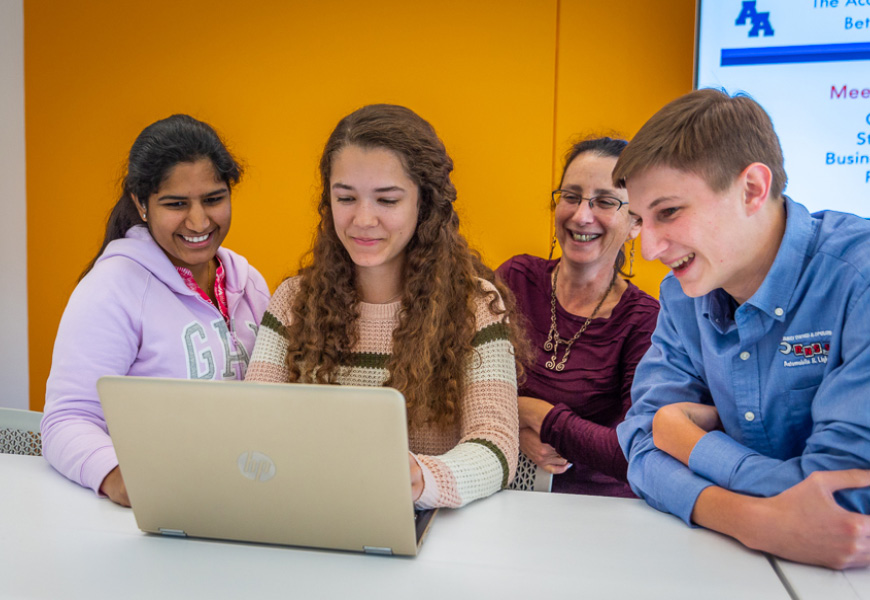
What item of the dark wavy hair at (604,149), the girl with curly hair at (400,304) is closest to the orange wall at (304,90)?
the dark wavy hair at (604,149)

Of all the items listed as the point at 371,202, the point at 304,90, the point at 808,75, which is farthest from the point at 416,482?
the point at 304,90

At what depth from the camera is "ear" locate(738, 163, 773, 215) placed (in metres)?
1.22

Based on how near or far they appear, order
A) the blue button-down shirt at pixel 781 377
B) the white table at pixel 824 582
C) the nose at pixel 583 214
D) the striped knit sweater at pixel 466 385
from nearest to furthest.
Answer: the white table at pixel 824 582 → the blue button-down shirt at pixel 781 377 → the striped knit sweater at pixel 466 385 → the nose at pixel 583 214

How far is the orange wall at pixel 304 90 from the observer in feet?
9.14

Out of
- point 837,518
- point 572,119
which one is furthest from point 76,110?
point 837,518

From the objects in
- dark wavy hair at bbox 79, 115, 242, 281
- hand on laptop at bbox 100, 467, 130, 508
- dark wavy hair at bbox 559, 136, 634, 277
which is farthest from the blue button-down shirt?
dark wavy hair at bbox 79, 115, 242, 281

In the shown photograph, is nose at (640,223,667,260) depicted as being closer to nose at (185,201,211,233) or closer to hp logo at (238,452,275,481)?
hp logo at (238,452,275,481)

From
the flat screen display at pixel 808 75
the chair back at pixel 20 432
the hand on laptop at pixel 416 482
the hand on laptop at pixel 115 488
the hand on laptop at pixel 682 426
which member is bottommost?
the chair back at pixel 20 432

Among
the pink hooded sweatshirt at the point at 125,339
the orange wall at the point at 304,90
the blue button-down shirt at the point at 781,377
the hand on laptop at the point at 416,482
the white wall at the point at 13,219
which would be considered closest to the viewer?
the blue button-down shirt at the point at 781,377

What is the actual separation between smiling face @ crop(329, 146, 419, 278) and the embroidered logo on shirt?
0.82 metres

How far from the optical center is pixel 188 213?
185 cm

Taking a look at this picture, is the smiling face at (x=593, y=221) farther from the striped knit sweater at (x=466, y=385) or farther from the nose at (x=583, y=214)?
the striped knit sweater at (x=466, y=385)

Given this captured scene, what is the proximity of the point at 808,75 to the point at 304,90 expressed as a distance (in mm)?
1916

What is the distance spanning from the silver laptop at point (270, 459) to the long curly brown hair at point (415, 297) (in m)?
0.52
